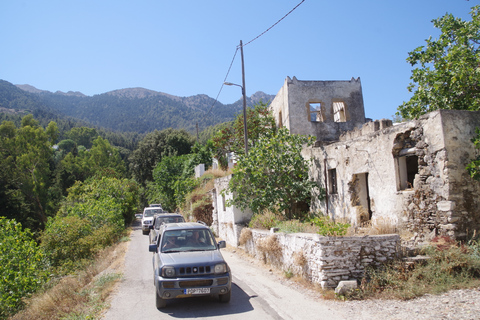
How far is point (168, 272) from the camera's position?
22.6 ft

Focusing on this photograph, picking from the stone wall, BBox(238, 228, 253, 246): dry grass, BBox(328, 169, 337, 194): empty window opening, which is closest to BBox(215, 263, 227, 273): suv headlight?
the stone wall

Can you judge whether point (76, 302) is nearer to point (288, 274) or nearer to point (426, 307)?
point (288, 274)

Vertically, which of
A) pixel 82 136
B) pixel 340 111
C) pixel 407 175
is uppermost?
pixel 82 136

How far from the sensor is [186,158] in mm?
39281

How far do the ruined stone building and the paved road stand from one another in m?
3.86

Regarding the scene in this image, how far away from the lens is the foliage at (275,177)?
13680 millimetres

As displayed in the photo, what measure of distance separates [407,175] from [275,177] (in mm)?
4852

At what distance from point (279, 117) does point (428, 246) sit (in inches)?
636

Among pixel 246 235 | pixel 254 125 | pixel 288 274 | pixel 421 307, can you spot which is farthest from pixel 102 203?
pixel 421 307

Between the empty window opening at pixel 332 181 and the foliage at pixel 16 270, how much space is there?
11.8 metres

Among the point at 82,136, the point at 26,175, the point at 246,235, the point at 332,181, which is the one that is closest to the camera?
the point at 332,181

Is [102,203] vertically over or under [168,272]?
over

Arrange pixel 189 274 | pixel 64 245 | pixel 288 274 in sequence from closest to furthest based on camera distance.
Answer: pixel 189 274 < pixel 288 274 < pixel 64 245

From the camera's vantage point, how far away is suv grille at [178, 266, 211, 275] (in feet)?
22.7
